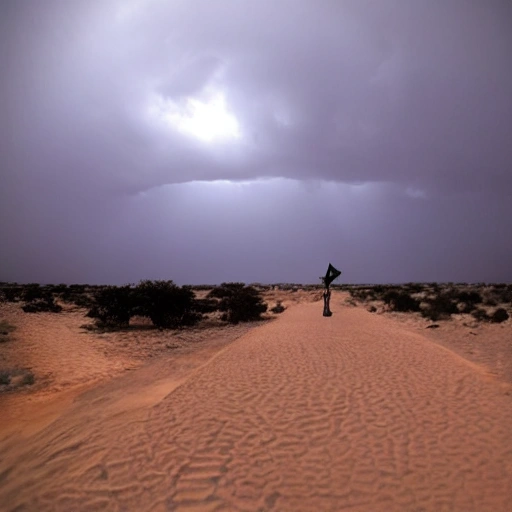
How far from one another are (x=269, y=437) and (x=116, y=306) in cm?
1809

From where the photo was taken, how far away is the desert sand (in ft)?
16.1

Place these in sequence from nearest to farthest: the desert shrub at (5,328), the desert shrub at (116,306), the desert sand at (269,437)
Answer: the desert sand at (269,437)
the desert shrub at (5,328)
the desert shrub at (116,306)

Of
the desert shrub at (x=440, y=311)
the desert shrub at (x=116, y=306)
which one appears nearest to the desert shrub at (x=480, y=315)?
the desert shrub at (x=440, y=311)

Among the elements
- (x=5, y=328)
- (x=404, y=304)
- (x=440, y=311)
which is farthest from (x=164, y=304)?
(x=440, y=311)

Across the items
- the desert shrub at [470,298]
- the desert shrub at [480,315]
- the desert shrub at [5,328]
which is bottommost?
the desert shrub at [5,328]

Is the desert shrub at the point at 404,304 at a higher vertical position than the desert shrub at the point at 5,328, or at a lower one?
higher

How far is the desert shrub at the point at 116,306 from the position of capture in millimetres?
21438

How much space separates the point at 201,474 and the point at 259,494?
105 cm

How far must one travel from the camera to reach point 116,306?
21.6 m

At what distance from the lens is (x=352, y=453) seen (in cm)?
579

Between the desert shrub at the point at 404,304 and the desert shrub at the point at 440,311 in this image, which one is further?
the desert shrub at the point at 404,304

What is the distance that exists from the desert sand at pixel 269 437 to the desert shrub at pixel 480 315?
12270 mm

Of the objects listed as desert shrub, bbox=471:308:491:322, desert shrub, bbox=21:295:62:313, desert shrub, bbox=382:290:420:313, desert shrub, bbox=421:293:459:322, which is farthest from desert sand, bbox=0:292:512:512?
desert shrub, bbox=21:295:62:313

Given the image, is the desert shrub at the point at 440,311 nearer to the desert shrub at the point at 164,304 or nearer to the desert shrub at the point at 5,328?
the desert shrub at the point at 164,304
